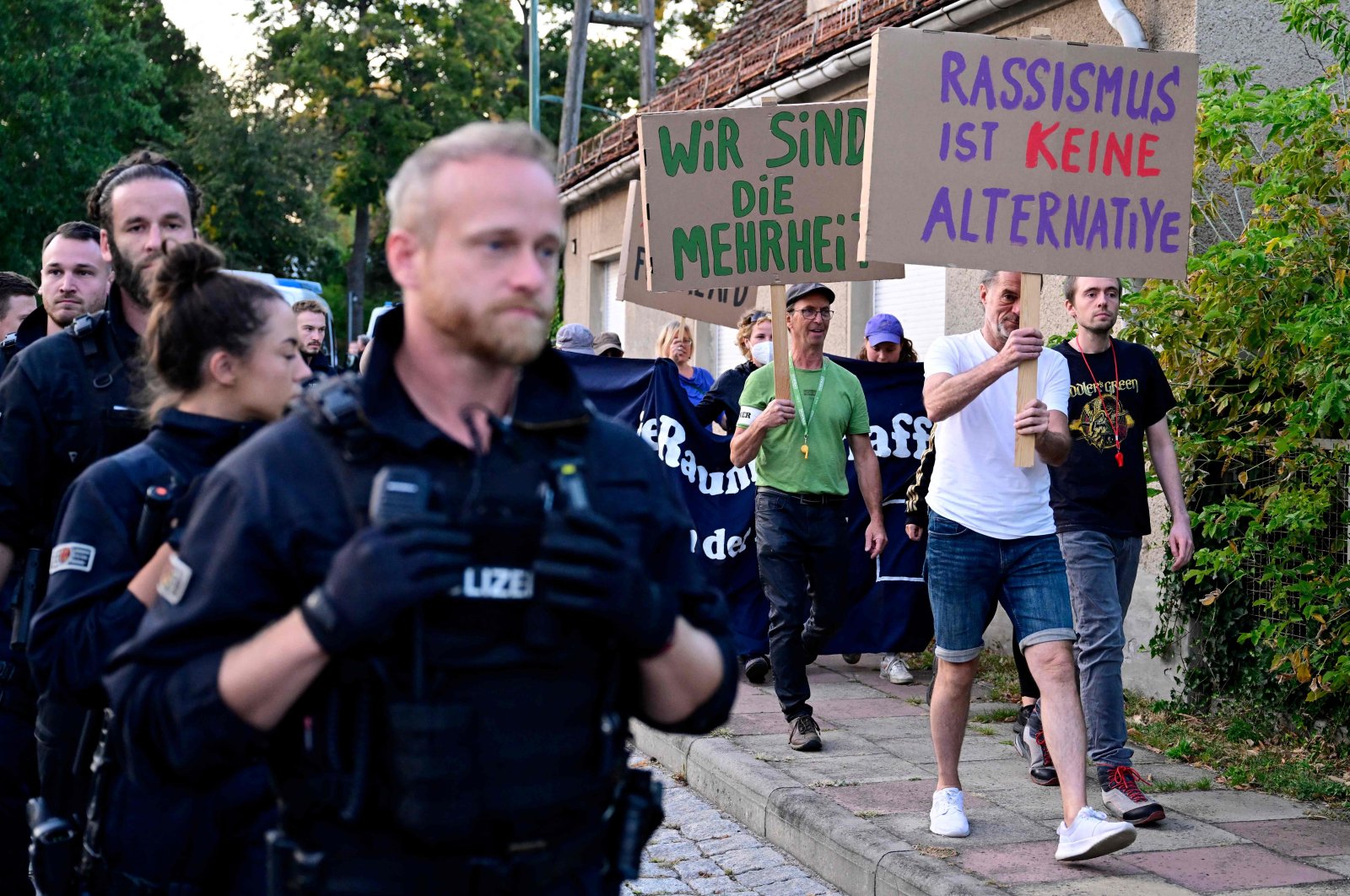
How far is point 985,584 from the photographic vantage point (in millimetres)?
5254

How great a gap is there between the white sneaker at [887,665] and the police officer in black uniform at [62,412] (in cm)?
585

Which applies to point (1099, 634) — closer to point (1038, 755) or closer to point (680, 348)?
point (1038, 755)

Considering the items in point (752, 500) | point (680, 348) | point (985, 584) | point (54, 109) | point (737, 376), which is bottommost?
point (985, 584)

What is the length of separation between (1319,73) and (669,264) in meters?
3.89

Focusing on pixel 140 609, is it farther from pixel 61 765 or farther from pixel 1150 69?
pixel 1150 69

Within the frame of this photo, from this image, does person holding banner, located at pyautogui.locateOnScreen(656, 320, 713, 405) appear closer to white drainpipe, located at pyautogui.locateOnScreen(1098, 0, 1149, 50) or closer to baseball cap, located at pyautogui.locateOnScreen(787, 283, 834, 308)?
baseball cap, located at pyautogui.locateOnScreen(787, 283, 834, 308)

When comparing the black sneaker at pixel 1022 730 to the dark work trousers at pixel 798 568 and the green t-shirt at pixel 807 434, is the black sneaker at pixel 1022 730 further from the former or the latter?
the green t-shirt at pixel 807 434

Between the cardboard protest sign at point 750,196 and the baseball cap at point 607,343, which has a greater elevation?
the cardboard protest sign at point 750,196

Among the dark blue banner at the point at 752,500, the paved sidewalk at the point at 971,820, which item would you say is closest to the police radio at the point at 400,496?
the paved sidewalk at the point at 971,820

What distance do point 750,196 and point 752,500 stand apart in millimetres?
2329

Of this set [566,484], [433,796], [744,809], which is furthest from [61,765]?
[744,809]

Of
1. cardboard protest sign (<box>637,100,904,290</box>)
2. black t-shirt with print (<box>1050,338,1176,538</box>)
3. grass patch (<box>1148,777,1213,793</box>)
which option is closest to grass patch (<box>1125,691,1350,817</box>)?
grass patch (<box>1148,777,1213,793</box>)

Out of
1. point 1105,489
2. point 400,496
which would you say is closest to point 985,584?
point 1105,489

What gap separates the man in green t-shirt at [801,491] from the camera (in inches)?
270
